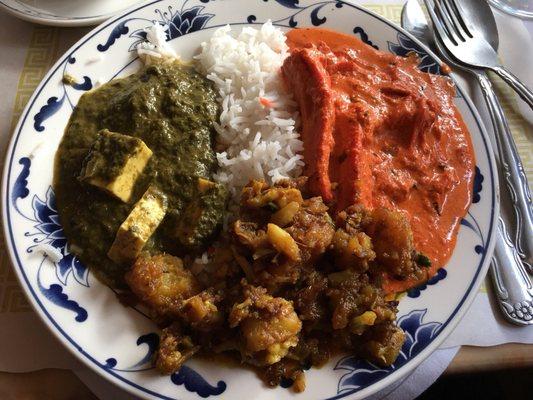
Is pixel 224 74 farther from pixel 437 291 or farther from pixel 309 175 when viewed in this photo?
pixel 437 291

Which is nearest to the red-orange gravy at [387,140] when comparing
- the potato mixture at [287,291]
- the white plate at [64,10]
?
the potato mixture at [287,291]

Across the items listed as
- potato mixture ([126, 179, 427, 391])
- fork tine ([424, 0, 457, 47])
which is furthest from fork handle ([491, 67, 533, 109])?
potato mixture ([126, 179, 427, 391])

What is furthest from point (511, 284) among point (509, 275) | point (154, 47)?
point (154, 47)

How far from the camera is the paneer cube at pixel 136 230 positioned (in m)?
2.13

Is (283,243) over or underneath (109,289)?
over

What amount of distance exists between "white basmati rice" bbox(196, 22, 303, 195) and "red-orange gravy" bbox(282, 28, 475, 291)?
0.30ft

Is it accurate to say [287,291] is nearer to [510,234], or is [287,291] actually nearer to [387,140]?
[387,140]

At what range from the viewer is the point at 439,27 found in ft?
10.6

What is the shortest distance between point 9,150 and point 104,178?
53 centimetres

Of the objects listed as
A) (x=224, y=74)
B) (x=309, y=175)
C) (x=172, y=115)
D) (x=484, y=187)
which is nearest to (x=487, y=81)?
(x=484, y=187)

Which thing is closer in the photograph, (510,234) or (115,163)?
(115,163)

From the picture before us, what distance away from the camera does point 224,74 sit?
9.12ft

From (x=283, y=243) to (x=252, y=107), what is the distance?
1.05 meters

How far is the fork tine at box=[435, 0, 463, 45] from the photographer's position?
10.5 feet
